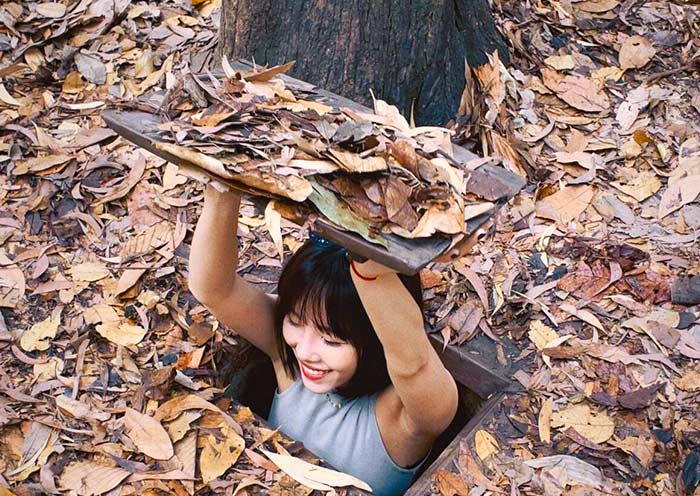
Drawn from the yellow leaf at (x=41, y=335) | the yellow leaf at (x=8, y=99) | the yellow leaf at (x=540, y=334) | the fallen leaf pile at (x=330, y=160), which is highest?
the fallen leaf pile at (x=330, y=160)

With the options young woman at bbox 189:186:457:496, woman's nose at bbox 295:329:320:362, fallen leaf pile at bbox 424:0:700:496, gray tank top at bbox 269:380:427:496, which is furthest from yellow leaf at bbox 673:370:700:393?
woman's nose at bbox 295:329:320:362

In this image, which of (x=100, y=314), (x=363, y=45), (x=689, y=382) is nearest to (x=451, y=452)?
(x=689, y=382)

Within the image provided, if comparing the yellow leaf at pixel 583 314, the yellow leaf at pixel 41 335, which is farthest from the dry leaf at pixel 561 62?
the yellow leaf at pixel 41 335

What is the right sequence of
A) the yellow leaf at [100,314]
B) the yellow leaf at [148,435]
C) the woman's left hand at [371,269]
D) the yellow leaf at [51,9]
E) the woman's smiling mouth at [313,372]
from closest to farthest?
the woman's left hand at [371,269] < the yellow leaf at [148,435] < the woman's smiling mouth at [313,372] < the yellow leaf at [100,314] < the yellow leaf at [51,9]

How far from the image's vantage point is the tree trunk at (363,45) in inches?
114

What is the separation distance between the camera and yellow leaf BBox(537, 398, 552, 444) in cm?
228

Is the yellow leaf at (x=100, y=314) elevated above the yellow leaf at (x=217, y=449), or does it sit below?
above

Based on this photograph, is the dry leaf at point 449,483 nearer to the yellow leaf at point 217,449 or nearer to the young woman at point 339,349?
the young woman at point 339,349

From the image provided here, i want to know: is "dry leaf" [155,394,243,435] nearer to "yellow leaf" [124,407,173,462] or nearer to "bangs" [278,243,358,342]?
"yellow leaf" [124,407,173,462]

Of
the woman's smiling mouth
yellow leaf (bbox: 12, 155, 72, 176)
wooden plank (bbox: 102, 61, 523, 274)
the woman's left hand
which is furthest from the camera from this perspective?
yellow leaf (bbox: 12, 155, 72, 176)

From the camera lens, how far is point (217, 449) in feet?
7.40

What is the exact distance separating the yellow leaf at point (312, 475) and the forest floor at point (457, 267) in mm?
26

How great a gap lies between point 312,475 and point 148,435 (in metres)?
0.44

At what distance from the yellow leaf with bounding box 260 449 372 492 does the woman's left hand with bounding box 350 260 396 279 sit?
0.59 meters
